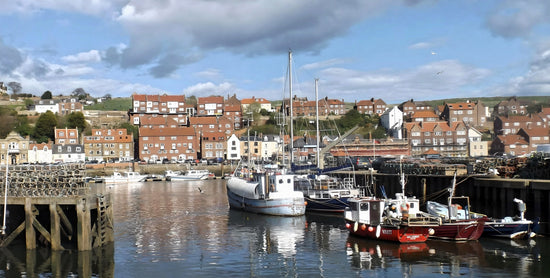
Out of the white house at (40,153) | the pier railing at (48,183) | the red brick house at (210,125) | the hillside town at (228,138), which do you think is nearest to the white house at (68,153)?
the hillside town at (228,138)

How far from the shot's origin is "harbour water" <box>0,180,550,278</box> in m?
25.2

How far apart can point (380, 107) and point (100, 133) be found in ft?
267

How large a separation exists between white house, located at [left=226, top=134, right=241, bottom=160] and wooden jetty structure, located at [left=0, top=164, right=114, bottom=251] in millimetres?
88906

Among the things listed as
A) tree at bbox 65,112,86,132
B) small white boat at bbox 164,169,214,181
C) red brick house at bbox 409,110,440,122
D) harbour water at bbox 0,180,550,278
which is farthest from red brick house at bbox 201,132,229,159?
harbour water at bbox 0,180,550,278

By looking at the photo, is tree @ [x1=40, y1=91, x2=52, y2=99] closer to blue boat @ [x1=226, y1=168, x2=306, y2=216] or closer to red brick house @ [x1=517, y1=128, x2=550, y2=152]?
red brick house @ [x1=517, y1=128, x2=550, y2=152]

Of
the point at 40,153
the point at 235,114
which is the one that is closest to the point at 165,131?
the point at 235,114

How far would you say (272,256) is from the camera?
1155 inches

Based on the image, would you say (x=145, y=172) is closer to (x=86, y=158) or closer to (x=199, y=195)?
(x=86, y=158)

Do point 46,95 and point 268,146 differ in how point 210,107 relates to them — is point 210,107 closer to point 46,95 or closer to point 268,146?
point 268,146

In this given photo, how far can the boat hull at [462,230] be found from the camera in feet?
101

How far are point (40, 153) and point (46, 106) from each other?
4249cm

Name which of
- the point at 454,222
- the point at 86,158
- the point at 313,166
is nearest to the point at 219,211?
the point at 313,166

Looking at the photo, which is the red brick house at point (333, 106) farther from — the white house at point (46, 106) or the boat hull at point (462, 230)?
the boat hull at point (462, 230)

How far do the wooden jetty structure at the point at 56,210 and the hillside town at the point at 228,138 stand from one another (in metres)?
70.6
